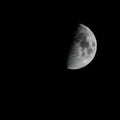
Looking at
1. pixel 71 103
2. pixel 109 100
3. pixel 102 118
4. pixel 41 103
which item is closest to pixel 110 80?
pixel 109 100

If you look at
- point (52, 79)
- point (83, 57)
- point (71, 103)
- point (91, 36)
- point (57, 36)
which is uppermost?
point (52, 79)

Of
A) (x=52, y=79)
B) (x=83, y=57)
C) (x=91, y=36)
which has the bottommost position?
(x=83, y=57)

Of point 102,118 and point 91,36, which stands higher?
point 91,36

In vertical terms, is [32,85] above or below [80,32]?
above

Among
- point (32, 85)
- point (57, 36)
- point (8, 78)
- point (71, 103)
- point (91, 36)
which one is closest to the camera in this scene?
point (57, 36)

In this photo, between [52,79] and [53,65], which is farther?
[52,79]

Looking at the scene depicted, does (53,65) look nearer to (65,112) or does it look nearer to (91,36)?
(91,36)

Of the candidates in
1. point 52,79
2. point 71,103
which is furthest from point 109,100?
point 52,79

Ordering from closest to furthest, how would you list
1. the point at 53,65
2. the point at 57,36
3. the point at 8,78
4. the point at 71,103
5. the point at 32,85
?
the point at 57,36, the point at 53,65, the point at 8,78, the point at 32,85, the point at 71,103

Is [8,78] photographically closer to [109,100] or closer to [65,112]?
[65,112]
